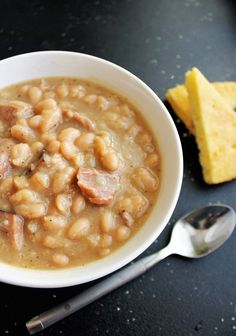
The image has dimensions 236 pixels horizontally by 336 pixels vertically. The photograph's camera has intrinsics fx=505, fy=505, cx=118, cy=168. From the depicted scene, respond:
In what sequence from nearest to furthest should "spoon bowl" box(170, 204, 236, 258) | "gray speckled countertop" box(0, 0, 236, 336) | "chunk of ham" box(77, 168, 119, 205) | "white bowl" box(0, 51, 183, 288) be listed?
"white bowl" box(0, 51, 183, 288) → "chunk of ham" box(77, 168, 119, 205) → "gray speckled countertop" box(0, 0, 236, 336) → "spoon bowl" box(170, 204, 236, 258)

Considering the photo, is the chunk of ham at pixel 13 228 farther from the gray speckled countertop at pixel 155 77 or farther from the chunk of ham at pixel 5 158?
the gray speckled countertop at pixel 155 77

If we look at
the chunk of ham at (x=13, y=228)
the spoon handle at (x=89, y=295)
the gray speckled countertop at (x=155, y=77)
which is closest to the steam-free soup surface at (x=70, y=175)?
the chunk of ham at (x=13, y=228)

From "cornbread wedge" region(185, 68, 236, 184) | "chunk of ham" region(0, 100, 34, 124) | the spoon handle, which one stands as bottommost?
the spoon handle

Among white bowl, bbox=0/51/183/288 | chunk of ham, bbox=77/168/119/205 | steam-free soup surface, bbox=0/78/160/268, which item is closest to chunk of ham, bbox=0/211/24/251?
steam-free soup surface, bbox=0/78/160/268

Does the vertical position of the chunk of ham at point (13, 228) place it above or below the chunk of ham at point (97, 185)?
below

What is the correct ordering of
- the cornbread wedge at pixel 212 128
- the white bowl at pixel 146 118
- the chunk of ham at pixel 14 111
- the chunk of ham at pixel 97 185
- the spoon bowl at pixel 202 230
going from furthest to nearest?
the cornbread wedge at pixel 212 128
the spoon bowl at pixel 202 230
the chunk of ham at pixel 14 111
the chunk of ham at pixel 97 185
the white bowl at pixel 146 118

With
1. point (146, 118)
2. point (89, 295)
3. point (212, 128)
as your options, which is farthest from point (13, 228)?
point (212, 128)

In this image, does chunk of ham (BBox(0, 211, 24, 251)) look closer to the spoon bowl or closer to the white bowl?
the white bowl
